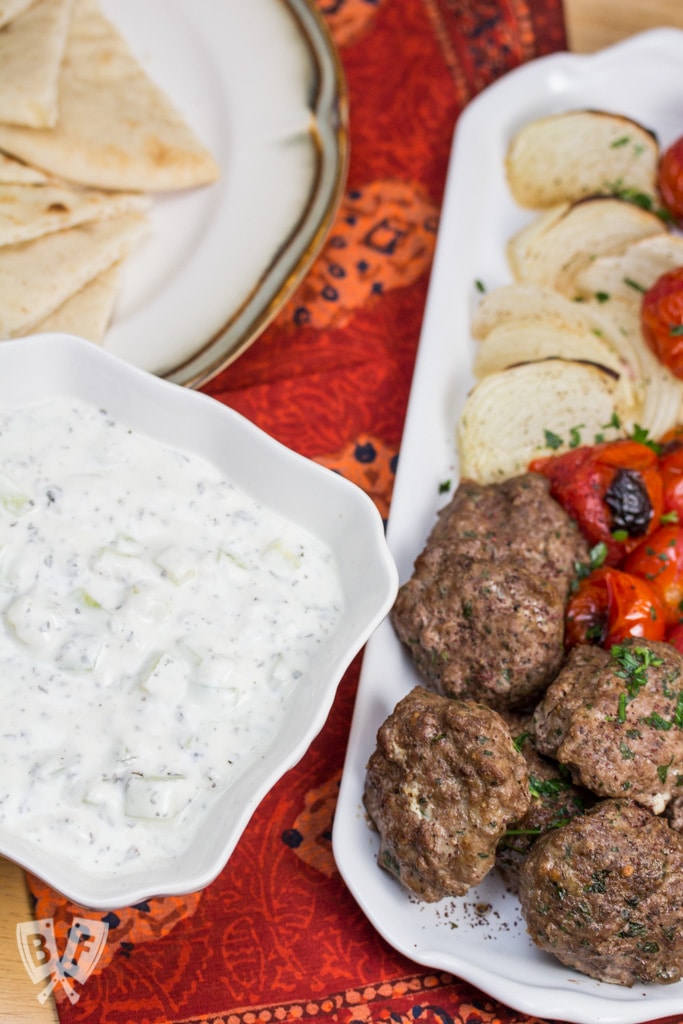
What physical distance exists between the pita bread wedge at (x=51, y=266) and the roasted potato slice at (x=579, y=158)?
190 cm

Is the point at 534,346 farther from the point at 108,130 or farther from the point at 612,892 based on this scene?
the point at 612,892

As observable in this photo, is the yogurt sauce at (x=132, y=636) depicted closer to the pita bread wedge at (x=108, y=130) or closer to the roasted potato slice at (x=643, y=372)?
the pita bread wedge at (x=108, y=130)

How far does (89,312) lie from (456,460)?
5.53 ft

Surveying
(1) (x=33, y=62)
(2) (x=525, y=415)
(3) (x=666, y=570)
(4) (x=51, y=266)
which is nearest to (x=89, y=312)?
(4) (x=51, y=266)

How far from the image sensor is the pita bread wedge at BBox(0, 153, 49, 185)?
421 centimetres

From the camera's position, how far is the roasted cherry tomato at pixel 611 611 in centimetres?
364

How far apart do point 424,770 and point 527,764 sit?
44cm

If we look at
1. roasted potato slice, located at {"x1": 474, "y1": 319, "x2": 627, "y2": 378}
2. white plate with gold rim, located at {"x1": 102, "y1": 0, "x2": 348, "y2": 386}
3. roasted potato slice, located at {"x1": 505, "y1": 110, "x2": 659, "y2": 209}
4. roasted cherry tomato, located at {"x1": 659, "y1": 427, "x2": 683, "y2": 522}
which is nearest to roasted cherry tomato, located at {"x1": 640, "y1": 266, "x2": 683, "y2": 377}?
roasted potato slice, located at {"x1": 474, "y1": 319, "x2": 627, "y2": 378}

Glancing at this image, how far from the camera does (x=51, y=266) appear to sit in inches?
162

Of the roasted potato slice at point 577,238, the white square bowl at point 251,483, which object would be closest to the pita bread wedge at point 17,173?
the white square bowl at point 251,483

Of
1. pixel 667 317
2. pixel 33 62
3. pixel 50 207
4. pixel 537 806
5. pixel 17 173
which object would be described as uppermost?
pixel 33 62

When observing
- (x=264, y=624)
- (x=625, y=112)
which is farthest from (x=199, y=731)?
(x=625, y=112)

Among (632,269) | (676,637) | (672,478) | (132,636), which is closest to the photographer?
(132,636)

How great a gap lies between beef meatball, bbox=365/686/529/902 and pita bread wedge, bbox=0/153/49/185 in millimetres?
2777
